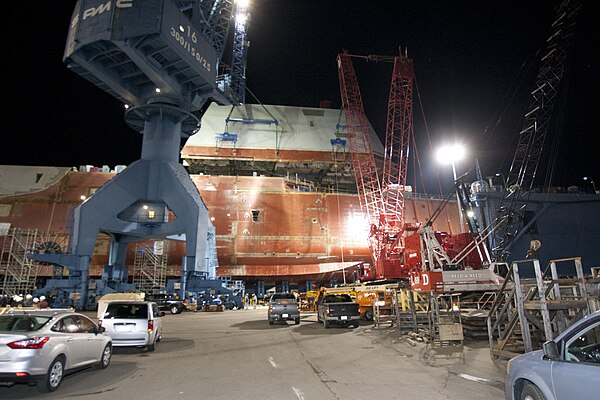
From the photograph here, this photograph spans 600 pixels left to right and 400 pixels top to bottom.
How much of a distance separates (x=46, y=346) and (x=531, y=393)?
7.86 m

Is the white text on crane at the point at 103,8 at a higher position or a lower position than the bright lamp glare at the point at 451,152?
higher

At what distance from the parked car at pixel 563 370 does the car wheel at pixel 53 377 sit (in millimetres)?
7723

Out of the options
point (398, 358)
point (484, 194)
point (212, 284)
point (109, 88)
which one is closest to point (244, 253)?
point (212, 284)

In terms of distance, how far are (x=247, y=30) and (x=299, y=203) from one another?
80.0 ft

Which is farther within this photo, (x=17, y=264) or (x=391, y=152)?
(x=391, y=152)

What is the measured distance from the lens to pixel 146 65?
76.9 feet

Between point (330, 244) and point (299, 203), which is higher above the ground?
point (299, 203)

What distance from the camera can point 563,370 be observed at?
3.93m

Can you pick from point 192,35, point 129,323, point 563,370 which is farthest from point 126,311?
point 192,35

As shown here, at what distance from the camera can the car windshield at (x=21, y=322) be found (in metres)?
6.64

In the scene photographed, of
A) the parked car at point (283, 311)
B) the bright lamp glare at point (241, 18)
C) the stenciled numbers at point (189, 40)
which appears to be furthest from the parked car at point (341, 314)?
the bright lamp glare at point (241, 18)

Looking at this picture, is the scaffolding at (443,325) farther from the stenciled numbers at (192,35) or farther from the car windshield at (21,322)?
the stenciled numbers at (192,35)

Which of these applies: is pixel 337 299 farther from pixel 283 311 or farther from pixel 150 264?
pixel 150 264

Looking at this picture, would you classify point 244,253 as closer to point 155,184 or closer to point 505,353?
point 155,184
